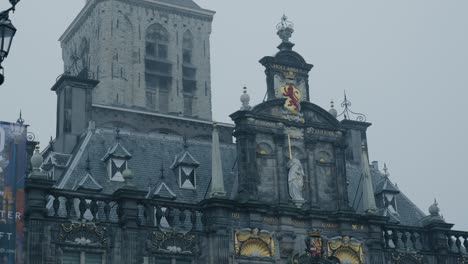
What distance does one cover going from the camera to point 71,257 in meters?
38.3

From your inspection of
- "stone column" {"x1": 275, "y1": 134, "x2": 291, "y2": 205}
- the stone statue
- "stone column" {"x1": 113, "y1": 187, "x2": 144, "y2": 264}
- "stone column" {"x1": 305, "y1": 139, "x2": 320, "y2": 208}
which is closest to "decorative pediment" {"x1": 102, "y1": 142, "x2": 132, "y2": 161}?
"stone column" {"x1": 113, "y1": 187, "x2": 144, "y2": 264}

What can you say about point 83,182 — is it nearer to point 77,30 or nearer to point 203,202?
point 203,202

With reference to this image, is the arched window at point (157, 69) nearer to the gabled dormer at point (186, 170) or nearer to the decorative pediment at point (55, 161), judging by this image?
the decorative pediment at point (55, 161)

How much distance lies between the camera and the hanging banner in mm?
36013

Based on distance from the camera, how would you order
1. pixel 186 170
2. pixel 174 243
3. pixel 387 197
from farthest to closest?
pixel 387 197 → pixel 186 170 → pixel 174 243

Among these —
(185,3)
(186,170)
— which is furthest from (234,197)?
(185,3)

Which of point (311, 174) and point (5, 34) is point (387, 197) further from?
point (5, 34)

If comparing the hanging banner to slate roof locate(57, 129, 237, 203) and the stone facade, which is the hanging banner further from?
slate roof locate(57, 129, 237, 203)

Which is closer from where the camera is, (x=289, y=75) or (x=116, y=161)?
(x=116, y=161)

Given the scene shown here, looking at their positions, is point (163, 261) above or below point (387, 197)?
A: below

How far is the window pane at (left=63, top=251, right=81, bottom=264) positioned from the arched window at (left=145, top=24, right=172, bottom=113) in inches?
1006

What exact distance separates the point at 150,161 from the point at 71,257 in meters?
8.12

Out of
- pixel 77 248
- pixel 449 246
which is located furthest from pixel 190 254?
pixel 449 246

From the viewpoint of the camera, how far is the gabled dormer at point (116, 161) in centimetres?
4288
